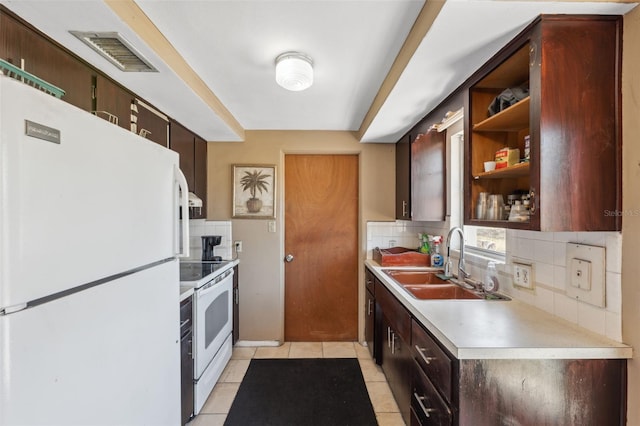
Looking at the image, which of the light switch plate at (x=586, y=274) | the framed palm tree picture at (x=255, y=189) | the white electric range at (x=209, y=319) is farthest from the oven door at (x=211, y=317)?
the light switch plate at (x=586, y=274)

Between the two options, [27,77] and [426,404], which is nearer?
[27,77]

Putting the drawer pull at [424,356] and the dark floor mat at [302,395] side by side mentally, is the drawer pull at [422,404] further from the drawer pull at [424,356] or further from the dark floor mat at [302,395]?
the dark floor mat at [302,395]

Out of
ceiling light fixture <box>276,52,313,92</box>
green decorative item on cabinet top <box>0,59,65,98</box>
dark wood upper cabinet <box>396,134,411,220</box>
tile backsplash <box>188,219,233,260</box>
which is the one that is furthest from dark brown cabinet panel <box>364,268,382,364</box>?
green decorative item on cabinet top <box>0,59,65,98</box>

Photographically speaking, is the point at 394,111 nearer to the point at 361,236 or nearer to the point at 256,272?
the point at 361,236

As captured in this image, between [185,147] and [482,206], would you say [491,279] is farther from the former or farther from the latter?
[185,147]

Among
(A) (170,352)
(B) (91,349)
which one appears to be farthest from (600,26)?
(A) (170,352)

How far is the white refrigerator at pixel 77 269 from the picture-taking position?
24.5 inches

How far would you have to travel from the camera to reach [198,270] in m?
2.28

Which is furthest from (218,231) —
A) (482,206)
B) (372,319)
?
(482,206)

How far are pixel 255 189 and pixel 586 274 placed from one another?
252 centimetres

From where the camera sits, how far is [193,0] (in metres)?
1.15

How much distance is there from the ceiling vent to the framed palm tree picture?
4.88 feet

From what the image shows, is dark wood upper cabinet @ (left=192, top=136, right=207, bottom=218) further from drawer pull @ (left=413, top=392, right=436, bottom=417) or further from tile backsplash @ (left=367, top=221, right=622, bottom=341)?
tile backsplash @ (left=367, top=221, right=622, bottom=341)

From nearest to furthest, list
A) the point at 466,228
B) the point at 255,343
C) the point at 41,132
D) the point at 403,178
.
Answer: the point at 41,132, the point at 466,228, the point at 403,178, the point at 255,343
